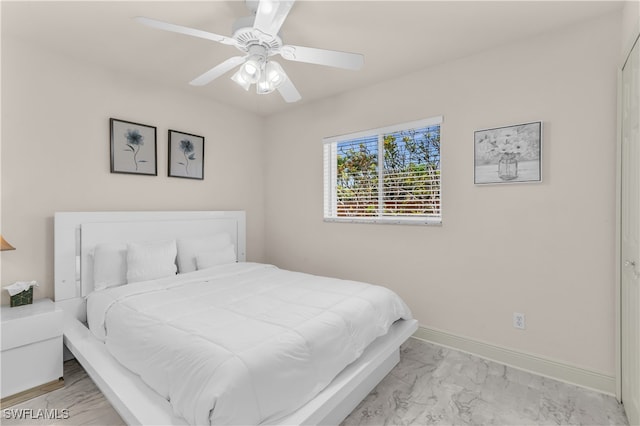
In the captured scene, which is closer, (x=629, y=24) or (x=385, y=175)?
(x=629, y=24)

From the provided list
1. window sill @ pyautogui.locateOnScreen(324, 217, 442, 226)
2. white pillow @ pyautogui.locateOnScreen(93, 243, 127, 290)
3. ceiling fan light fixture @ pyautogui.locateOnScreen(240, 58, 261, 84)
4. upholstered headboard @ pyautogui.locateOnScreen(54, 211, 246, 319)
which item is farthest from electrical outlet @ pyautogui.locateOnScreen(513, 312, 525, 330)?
white pillow @ pyautogui.locateOnScreen(93, 243, 127, 290)

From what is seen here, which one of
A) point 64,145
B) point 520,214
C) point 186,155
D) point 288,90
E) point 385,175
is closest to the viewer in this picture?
point 288,90

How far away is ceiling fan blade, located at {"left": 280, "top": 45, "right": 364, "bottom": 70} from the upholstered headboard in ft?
6.93

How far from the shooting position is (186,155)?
348cm

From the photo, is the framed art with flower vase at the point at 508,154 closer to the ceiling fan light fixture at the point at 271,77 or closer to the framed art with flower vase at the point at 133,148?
the ceiling fan light fixture at the point at 271,77

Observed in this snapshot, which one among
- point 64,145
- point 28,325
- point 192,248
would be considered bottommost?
point 28,325

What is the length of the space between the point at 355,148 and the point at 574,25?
6.53ft

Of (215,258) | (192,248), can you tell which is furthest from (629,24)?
(192,248)

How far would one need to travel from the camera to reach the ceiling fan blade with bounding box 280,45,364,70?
6.01ft

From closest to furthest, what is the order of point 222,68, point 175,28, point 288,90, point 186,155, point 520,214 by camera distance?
point 175,28 < point 222,68 < point 288,90 < point 520,214 < point 186,155

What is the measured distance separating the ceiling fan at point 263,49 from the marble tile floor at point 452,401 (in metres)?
2.13

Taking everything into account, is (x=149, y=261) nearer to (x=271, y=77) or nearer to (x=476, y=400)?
(x=271, y=77)

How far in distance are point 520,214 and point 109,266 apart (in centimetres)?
337

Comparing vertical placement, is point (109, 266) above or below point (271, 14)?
below
